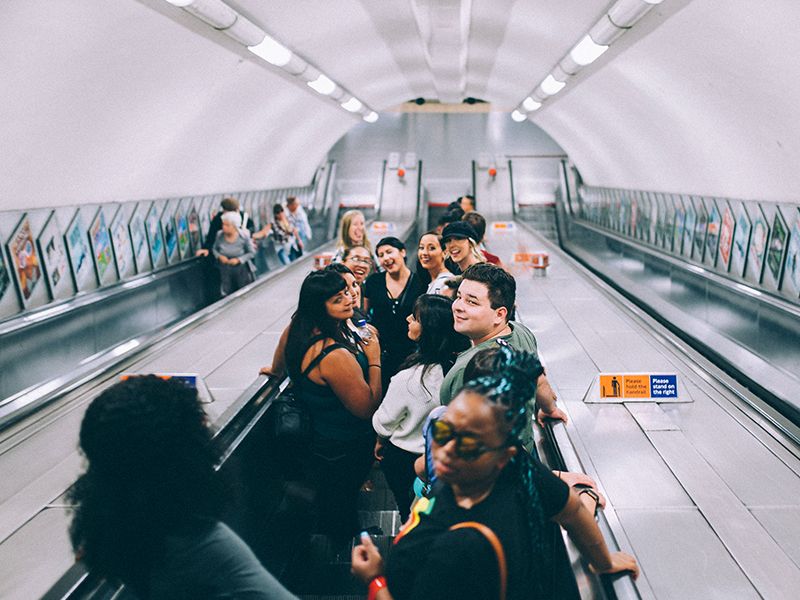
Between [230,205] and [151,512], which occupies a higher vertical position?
[230,205]

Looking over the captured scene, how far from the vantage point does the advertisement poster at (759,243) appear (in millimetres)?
8688

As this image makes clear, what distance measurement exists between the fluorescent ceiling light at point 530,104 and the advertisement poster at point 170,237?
836 centimetres

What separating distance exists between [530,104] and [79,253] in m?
11.5

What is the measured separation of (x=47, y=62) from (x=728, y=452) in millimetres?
5837

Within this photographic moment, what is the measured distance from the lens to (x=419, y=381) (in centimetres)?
347

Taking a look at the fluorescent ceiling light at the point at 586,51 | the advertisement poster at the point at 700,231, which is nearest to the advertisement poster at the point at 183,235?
the fluorescent ceiling light at the point at 586,51

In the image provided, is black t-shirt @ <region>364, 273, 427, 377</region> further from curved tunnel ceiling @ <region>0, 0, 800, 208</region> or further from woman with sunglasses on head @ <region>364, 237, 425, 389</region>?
curved tunnel ceiling @ <region>0, 0, 800, 208</region>

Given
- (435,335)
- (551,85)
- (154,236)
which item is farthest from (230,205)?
(435,335)

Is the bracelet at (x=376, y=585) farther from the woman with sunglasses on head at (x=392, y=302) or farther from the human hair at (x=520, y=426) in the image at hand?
the woman with sunglasses on head at (x=392, y=302)

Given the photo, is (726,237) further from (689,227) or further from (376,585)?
(376,585)

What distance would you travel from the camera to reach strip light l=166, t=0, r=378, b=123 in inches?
257

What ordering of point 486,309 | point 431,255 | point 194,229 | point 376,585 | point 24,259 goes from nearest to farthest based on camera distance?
1. point 376,585
2. point 486,309
3. point 431,255
4. point 24,259
5. point 194,229

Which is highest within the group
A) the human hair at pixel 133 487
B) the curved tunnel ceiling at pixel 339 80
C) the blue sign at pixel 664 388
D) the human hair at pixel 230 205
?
the curved tunnel ceiling at pixel 339 80

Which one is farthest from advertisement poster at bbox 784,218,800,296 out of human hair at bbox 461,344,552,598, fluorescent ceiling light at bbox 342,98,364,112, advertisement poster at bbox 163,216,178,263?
fluorescent ceiling light at bbox 342,98,364,112
